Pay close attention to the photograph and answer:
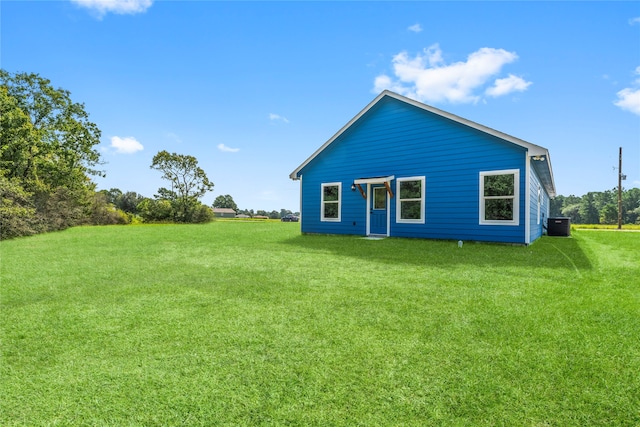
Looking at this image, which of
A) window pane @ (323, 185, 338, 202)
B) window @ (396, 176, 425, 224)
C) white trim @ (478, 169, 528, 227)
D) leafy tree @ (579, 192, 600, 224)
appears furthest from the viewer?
leafy tree @ (579, 192, 600, 224)

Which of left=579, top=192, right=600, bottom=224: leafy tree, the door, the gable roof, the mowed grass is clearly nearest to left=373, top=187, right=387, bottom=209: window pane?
the door

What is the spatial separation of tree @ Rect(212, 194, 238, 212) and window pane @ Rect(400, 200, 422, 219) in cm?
9083

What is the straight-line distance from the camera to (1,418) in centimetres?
168

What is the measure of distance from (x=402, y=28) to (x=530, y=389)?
38.0ft

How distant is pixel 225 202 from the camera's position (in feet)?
322

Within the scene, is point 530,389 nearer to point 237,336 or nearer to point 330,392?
point 330,392

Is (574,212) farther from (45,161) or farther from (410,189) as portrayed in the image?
(45,161)

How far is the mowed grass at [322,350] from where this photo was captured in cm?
172

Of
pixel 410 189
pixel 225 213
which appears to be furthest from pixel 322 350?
pixel 225 213

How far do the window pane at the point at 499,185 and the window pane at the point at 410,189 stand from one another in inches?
82.7

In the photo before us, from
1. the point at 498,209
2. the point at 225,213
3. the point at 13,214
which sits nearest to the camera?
the point at 498,209

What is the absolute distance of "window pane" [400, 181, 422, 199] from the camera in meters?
10.8

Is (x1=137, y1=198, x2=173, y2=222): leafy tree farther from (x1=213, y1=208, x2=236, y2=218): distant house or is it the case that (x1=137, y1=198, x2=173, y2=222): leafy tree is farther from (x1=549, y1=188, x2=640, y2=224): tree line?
(x1=549, y1=188, x2=640, y2=224): tree line

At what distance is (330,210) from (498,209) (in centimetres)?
622
